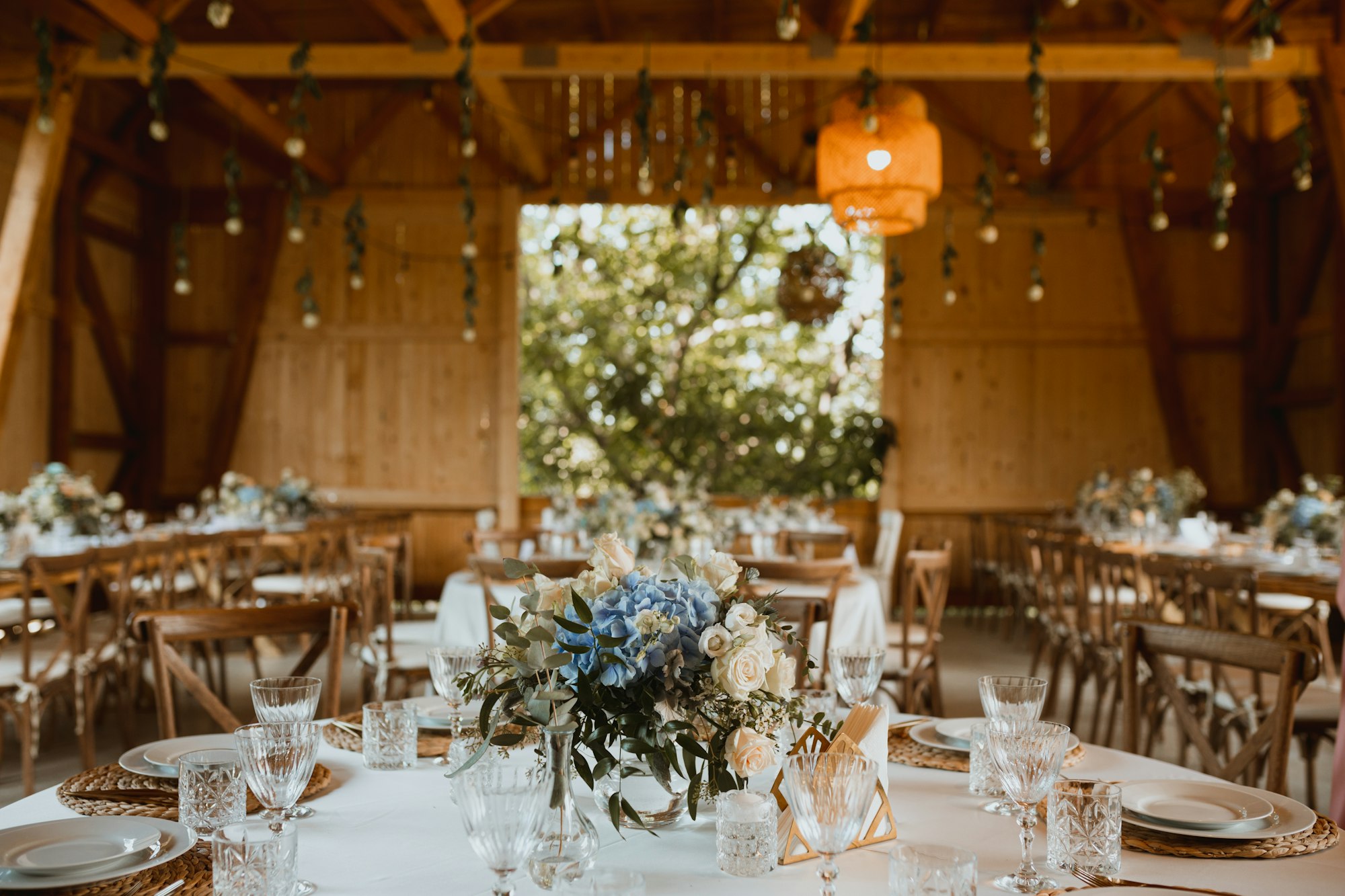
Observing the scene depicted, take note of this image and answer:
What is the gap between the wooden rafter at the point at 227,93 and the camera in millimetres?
6723

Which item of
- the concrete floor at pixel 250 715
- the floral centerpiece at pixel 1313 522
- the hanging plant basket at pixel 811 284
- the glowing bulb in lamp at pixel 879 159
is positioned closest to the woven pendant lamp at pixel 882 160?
the glowing bulb in lamp at pixel 879 159

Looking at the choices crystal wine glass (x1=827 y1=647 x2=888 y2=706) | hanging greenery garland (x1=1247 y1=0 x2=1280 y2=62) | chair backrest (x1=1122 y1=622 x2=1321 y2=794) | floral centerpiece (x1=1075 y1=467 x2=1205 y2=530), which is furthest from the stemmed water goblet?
floral centerpiece (x1=1075 y1=467 x2=1205 y2=530)

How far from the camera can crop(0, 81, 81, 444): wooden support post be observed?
6730 millimetres

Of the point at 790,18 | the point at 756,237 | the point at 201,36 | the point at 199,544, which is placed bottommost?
the point at 199,544

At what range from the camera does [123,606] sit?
471 centimetres

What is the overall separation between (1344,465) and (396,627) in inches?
290

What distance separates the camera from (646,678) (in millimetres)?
1466

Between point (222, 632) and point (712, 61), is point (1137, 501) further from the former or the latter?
point (222, 632)

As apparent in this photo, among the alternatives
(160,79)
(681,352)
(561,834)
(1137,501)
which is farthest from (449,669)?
(681,352)

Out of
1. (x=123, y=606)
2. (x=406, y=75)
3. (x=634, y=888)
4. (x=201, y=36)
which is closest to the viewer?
(x=634, y=888)

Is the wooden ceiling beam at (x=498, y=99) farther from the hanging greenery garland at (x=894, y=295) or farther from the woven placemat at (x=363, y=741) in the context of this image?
the woven placemat at (x=363, y=741)

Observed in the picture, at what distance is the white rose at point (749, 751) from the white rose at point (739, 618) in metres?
0.13

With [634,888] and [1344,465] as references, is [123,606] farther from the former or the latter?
[1344,465]

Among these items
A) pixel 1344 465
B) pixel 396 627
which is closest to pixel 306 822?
pixel 396 627
